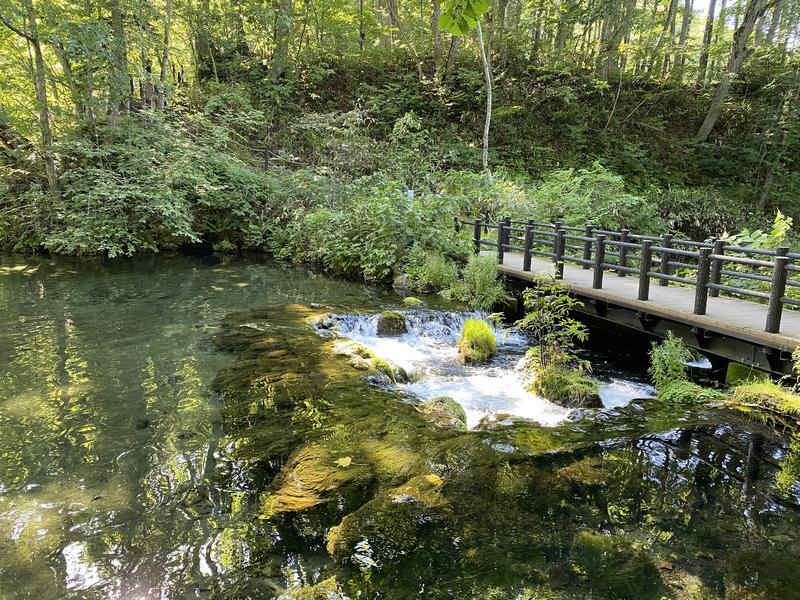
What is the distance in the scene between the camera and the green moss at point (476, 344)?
29.9 ft

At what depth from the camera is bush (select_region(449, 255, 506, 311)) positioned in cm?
1232

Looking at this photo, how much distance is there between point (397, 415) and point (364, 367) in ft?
5.90

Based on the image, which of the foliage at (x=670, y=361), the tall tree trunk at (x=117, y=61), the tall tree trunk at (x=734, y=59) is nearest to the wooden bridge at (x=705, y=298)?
the foliage at (x=670, y=361)

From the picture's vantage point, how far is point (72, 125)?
711 inches

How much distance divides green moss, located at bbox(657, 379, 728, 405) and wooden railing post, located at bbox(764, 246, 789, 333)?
1.15 meters

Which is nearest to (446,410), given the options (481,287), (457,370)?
(457,370)

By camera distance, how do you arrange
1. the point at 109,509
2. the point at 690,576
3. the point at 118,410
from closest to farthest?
1. the point at 690,576
2. the point at 109,509
3. the point at 118,410

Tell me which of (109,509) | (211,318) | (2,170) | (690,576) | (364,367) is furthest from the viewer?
(2,170)

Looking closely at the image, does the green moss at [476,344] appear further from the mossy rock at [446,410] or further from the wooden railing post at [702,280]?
the wooden railing post at [702,280]

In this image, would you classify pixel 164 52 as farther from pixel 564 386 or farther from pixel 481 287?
pixel 564 386

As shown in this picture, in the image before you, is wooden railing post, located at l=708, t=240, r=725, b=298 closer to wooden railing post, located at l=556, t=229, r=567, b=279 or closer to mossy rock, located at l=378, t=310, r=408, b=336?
wooden railing post, located at l=556, t=229, r=567, b=279

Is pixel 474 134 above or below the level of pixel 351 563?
above

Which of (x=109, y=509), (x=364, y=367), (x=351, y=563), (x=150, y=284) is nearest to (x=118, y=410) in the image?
(x=109, y=509)

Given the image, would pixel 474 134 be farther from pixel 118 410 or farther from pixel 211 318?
pixel 118 410
